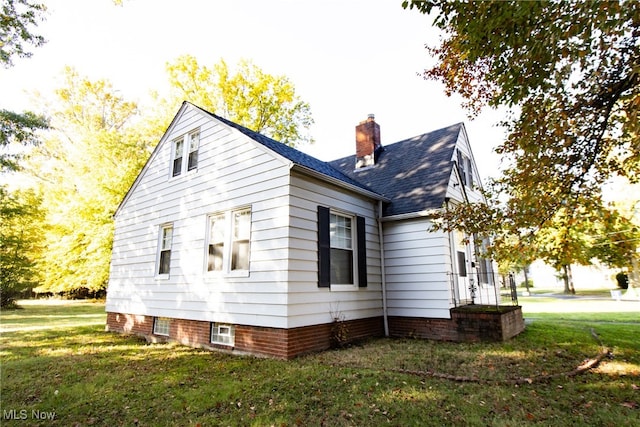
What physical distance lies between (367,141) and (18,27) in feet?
35.4

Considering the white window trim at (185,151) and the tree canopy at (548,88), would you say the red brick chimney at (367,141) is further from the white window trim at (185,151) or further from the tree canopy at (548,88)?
the white window trim at (185,151)

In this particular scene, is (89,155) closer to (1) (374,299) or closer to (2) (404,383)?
(1) (374,299)

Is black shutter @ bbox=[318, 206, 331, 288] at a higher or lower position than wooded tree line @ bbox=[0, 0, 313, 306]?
lower

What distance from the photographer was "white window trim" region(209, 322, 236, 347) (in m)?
7.38

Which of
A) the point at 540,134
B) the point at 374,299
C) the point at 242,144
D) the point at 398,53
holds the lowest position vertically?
the point at 374,299

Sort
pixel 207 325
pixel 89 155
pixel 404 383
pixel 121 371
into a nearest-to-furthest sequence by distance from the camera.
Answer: pixel 404 383 → pixel 121 371 → pixel 207 325 → pixel 89 155

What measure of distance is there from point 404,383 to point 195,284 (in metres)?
5.65

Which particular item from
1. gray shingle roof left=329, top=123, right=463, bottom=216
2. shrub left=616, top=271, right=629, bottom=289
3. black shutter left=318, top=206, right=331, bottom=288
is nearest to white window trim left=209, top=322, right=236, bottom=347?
black shutter left=318, top=206, right=331, bottom=288

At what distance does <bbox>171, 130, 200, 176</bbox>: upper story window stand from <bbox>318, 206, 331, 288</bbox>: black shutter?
4.29 m

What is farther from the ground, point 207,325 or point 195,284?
point 195,284

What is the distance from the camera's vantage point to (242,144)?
803 cm

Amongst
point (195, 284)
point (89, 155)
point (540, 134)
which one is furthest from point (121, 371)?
point (89, 155)

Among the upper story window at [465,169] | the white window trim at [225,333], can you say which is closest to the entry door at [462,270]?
the upper story window at [465,169]

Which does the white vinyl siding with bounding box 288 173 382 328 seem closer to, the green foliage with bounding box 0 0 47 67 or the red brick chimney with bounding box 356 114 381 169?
the red brick chimney with bounding box 356 114 381 169
